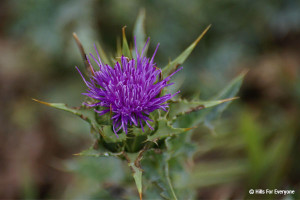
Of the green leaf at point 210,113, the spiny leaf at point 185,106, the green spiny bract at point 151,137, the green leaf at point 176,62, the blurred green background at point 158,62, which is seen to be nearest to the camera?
the green spiny bract at point 151,137

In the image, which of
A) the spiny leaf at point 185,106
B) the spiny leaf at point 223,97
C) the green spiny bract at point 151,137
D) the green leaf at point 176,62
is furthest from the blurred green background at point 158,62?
the green leaf at point 176,62

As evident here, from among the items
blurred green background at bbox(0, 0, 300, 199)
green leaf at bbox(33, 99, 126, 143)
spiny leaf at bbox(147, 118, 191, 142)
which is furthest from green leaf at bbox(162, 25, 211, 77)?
blurred green background at bbox(0, 0, 300, 199)

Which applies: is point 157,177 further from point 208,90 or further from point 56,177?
point 56,177

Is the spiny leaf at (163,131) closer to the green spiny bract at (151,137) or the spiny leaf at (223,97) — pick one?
the green spiny bract at (151,137)

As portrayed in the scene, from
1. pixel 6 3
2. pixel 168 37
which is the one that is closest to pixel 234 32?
pixel 168 37

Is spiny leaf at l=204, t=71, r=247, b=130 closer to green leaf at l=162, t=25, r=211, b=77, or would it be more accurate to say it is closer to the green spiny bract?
the green spiny bract

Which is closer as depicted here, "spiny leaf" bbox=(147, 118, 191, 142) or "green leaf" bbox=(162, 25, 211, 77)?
"spiny leaf" bbox=(147, 118, 191, 142)
